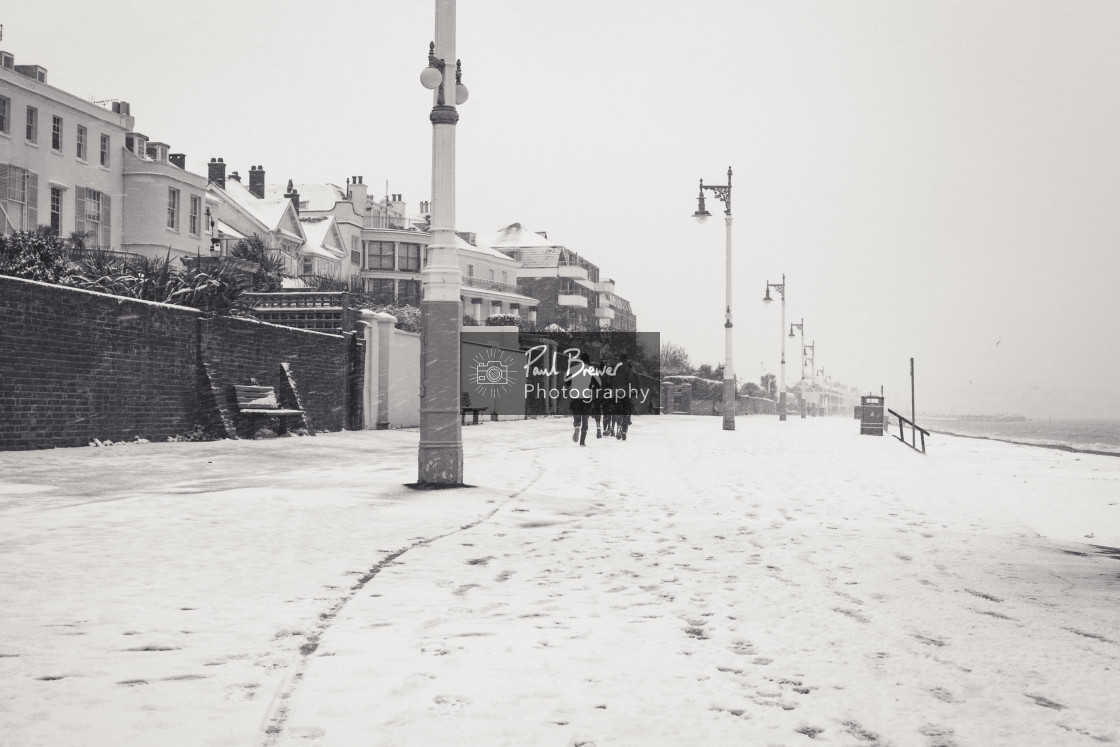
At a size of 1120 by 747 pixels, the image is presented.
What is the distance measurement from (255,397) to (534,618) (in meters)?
13.7

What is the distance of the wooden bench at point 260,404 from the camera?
16.7 m

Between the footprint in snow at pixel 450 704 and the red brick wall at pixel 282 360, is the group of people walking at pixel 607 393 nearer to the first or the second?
the red brick wall at pixel 282 360

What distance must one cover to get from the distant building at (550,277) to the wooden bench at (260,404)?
227 feet

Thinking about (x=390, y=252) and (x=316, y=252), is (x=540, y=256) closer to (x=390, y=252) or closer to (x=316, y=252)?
(x=390, y=252)

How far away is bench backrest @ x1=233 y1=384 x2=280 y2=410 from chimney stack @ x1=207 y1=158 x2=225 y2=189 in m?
41.8

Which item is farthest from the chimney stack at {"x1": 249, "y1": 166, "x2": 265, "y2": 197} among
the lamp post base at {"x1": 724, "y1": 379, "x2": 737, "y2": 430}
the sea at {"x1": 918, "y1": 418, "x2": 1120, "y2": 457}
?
the sea at {"x1": 918, "y1": 418, "x2": 1120, "y2": 457}

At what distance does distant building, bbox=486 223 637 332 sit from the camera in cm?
8912

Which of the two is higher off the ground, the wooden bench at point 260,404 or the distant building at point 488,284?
the distant building at point 488,284

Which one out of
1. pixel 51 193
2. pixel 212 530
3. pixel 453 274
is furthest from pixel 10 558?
pixel 51 193

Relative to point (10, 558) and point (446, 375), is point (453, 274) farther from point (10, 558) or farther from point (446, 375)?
point (10, 558)

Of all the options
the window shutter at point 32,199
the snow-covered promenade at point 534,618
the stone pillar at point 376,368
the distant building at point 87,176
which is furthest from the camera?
the window shutter at point 32,199

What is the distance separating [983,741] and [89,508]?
6.96 metres

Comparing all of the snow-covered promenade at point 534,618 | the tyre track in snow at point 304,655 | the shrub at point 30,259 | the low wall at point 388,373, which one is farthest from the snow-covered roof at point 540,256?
the tyre track in snow at point 304,655

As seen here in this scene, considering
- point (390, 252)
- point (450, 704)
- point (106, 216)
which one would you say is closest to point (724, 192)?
point (106, 216)
